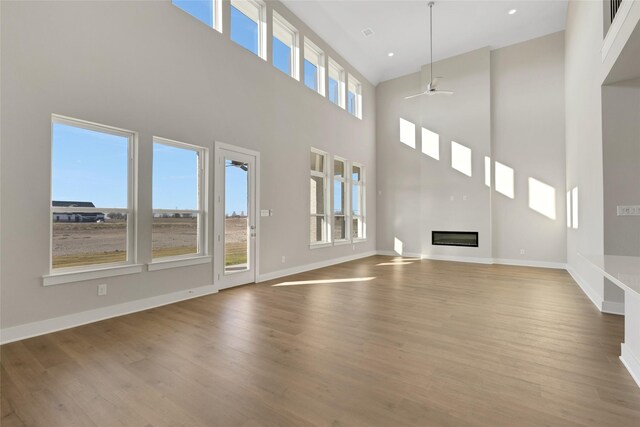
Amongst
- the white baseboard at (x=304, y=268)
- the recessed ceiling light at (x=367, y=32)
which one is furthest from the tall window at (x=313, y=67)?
the white baseboard at (x=304, y=268)

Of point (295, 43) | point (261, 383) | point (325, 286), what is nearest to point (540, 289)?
point (325, 286)

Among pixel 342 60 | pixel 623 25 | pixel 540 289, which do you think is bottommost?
pixel 540 289

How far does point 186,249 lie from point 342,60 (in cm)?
644

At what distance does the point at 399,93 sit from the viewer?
9.30 metres

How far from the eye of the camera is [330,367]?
7.52 ft

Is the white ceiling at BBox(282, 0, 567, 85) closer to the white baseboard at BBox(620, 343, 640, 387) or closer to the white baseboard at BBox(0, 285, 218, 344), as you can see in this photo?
the white baseboard at BBox(0, 285, 218, 344)

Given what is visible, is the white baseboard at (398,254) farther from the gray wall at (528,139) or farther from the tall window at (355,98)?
the tall window at (355,98)

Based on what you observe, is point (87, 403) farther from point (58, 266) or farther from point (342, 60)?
point (342, 60)

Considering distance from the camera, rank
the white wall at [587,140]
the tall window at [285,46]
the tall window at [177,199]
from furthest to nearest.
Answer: the tall window at [285,46] < the tall window at [177,199] < the white wall at [587,140]

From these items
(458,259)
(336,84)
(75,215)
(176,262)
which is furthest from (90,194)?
(458,259)

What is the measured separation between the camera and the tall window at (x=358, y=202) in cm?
866

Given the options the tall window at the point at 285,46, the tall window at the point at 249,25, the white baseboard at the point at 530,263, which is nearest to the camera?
the tall window at the point at 249,25

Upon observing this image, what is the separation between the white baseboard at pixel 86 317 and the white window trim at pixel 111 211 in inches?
15.4

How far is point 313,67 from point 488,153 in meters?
4.99
